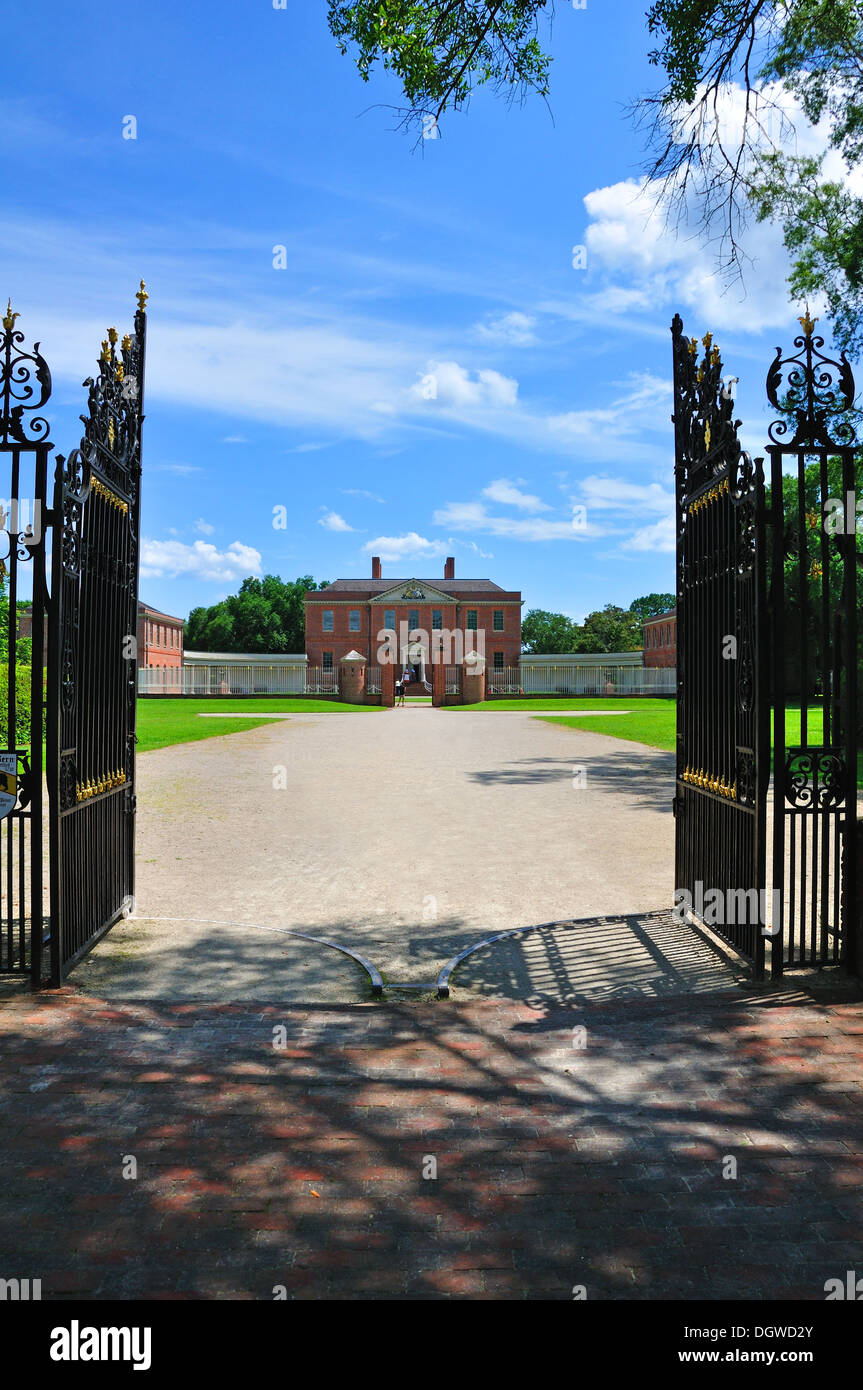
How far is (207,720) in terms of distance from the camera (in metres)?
33.3

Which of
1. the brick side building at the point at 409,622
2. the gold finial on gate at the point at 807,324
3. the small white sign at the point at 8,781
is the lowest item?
the small white sign at the point at 8,781

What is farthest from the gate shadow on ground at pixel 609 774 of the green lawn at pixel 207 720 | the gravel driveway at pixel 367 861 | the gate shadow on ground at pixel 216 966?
the green lawn at pixel 207 720

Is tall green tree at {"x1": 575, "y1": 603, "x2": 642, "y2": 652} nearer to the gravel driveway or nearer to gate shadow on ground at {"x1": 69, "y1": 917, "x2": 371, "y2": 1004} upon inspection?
the gravel driveway

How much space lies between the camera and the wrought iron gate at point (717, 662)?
543 cm

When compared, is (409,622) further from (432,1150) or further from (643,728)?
(432,1150)

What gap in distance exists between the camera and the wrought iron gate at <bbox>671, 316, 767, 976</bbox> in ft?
17.8

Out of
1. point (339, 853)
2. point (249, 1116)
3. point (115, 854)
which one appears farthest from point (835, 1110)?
point (339, 853)

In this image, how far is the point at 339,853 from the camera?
31.9 ft

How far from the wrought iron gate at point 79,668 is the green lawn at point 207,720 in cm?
1471

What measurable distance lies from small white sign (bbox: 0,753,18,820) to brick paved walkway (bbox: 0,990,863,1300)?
1.14 metres

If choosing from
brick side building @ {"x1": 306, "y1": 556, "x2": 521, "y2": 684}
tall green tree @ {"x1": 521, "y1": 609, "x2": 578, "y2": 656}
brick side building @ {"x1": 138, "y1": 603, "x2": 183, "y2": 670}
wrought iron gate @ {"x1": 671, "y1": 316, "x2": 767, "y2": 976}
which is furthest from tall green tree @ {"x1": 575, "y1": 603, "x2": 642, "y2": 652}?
wrought iron gate @ {"x1": 671, "y1": 316, "x2": 767, "y2": 976}

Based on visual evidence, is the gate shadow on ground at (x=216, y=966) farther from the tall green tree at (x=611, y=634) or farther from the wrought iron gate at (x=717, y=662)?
the tall green tree at (x=611, y=634)

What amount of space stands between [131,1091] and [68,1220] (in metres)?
0.95

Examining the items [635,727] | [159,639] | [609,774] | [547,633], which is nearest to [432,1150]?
[609,774]
